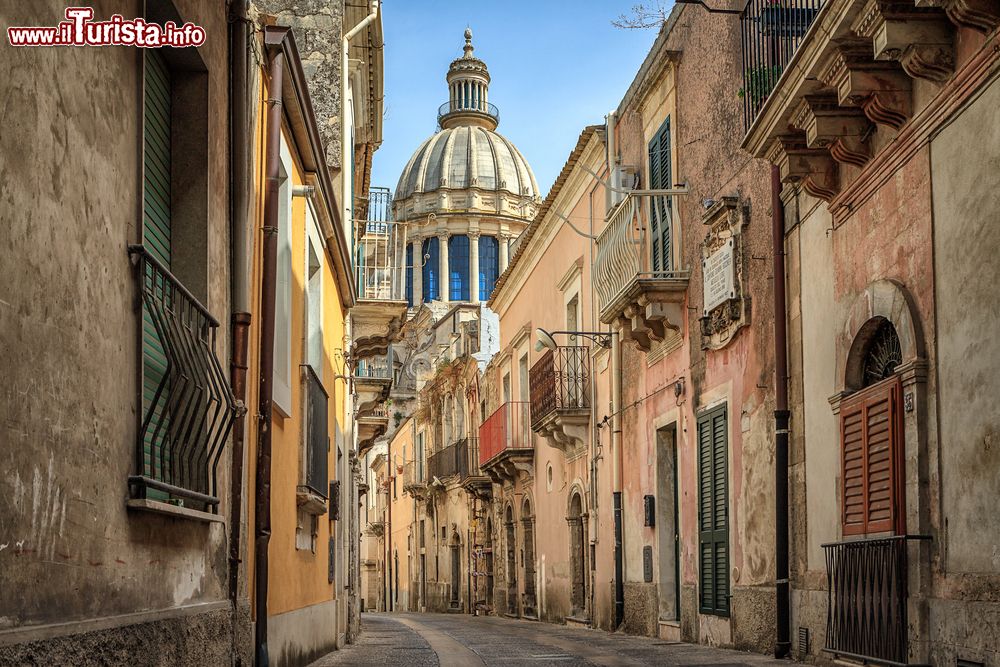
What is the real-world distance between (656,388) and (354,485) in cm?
797

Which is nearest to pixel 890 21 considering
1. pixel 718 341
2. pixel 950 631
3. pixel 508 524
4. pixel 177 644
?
pixel 950 631

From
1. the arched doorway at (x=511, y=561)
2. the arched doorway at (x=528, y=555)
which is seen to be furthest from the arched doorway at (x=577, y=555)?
the arched doorway at (x=511, y=561)

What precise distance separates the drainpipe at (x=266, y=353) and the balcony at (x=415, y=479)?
1405 inches

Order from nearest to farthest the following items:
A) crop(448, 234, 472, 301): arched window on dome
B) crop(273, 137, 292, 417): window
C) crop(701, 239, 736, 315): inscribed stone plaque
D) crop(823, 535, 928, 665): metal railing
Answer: crop(823, 535, 928, 665): metal railing, crop(273, 137, 292, 417): window, crop(701, 239, 736, 315): inscribed stone plaque, crop(448, 234, 472, 301): arched window on dome

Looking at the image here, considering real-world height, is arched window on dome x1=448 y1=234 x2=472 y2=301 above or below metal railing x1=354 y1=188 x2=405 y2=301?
above

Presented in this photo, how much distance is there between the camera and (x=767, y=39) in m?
11.8

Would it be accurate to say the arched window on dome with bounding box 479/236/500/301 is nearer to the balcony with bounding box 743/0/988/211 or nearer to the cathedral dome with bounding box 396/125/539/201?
the cathedral dome with bounding box 396/125/539/201

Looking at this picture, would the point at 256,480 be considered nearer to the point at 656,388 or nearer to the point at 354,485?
the point at 656,388

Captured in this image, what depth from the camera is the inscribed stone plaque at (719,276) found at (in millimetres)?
13297

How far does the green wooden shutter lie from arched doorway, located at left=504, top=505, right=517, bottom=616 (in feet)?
77.3

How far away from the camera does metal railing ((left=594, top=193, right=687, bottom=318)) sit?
16.0m

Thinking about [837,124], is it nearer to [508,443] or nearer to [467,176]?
[508,443]

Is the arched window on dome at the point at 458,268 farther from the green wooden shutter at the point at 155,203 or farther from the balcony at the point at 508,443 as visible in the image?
the green wooden shutter at the point at 155,203

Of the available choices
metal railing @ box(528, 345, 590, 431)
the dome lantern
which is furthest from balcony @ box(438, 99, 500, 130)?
metal railing @ box(528, 345, 590, 431)
